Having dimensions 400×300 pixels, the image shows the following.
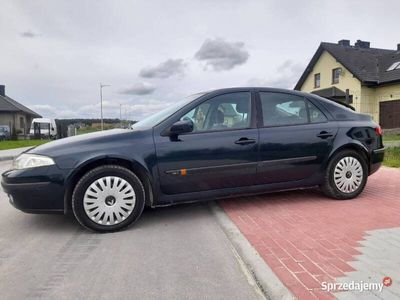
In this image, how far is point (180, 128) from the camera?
4.23 m

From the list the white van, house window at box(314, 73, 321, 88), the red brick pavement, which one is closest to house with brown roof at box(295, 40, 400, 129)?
house window at box(314, 73, 321, 88)

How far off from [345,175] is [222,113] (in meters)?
1.96

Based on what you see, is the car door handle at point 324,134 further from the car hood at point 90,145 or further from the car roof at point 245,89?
the car hood at point 90,145

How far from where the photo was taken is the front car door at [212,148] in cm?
427

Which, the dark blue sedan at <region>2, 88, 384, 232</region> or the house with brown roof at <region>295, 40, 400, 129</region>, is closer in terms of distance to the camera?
the dark blue sedan at <region>2, 88, 384, 232</region>

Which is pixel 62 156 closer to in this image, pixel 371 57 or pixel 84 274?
pixel 84 274

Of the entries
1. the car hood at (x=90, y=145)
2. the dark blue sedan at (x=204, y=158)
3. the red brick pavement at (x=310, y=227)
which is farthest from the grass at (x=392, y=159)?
the car hood at (x=90, y=145)

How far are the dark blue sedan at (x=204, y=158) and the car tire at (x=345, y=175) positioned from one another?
1cm

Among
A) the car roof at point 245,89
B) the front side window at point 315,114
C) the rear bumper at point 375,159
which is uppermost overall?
the car roof at point 245,89

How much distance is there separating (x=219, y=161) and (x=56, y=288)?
2.27 m

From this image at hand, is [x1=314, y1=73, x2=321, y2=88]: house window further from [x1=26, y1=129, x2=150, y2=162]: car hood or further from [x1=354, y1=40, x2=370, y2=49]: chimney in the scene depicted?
[x1=26, y1=129, x2=150, y2=162]: car hood

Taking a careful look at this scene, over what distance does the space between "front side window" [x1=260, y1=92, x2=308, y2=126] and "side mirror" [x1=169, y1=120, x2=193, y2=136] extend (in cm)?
106

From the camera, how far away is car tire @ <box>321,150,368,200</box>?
198 inches

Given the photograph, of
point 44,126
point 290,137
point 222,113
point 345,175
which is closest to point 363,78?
point 345,175
